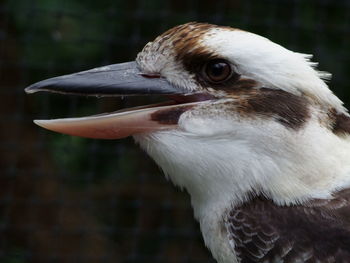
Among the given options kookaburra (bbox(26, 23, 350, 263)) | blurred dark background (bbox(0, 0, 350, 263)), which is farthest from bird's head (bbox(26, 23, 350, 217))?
blurred dark background (bbox(0, 0, 350, 263))

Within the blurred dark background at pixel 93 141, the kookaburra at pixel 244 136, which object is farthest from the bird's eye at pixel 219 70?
the blurred dark background at pixel 93 141

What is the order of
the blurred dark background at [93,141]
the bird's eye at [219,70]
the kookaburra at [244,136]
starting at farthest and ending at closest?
the blurred dark background at [93,141], the bird's eye at [219,70], the kookaburra at [244,136]

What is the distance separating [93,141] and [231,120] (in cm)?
256

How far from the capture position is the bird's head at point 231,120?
218 centimetres

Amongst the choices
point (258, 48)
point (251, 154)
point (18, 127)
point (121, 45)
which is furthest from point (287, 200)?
point (18, 127)

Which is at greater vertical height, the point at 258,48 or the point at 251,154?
the point at 258,48

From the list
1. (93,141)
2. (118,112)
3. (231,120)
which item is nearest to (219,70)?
(231,120)

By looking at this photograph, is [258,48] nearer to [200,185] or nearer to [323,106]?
[323,106]

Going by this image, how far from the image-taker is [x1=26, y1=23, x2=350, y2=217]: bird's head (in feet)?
7.15

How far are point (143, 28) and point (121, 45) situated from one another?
0.57 feet

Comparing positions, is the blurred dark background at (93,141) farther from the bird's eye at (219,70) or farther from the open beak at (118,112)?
the bird's eye at (219,70)

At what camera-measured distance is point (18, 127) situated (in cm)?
494

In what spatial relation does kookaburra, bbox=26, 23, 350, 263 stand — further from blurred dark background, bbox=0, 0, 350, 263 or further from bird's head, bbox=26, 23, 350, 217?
blurred dark background, bbox=0, 0, 350, 263

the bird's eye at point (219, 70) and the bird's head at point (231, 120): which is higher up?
the bird's eye at point (219, 70)
